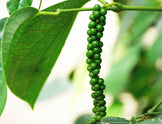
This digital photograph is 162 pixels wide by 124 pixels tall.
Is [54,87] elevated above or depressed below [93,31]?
above

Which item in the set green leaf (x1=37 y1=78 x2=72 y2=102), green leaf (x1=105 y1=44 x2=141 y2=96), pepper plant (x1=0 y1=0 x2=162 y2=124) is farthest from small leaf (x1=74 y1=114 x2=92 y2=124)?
pepper plant (x1=0 y1=0 x2=162 y2=124)

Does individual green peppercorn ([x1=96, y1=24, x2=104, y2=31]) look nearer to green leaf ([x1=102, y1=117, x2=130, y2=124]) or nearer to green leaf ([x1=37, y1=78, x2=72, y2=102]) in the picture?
green leaf ([x1=102, y1=117, x2=130, y2=124])

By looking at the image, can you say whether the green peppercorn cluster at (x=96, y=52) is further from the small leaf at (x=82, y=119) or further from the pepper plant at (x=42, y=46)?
the small leaf at (x=82, y=119)

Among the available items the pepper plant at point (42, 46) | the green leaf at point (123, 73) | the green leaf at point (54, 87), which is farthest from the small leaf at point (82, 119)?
the pepper plant at point (42, 46)

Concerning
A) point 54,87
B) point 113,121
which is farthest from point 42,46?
point 54,87

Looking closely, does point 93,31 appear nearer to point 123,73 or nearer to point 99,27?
point 99,27

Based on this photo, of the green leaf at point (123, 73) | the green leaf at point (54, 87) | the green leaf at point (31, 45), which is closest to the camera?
the green leaf at point (31, 45)

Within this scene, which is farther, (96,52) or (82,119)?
(82,119)
